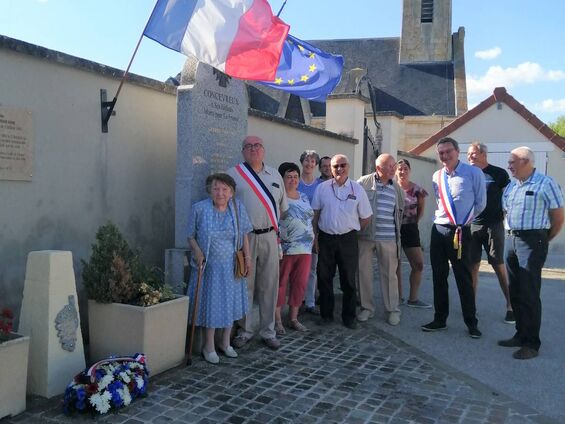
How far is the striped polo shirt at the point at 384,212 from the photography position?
5.88m

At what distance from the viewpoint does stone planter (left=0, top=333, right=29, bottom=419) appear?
315 centimetres

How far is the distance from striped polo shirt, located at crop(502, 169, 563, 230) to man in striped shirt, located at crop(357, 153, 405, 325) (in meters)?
1.32

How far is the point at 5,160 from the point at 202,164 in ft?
5.35

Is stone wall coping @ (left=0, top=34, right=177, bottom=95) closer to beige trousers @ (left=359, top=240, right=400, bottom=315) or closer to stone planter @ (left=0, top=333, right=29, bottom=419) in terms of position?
stone planter @ (left=0, top=333, right=29, bottom=419)

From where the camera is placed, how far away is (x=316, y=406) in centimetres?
363

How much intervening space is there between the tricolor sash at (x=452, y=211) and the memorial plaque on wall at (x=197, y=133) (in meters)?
2.31

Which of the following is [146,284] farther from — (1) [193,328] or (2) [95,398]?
(2) [95,398]

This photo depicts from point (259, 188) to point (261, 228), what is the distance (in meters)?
0.36

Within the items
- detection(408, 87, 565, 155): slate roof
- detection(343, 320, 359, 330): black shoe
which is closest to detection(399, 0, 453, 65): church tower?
detection(408, 87, 565, 155): slate roof

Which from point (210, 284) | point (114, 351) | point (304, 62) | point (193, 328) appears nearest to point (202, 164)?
point (210, 284)

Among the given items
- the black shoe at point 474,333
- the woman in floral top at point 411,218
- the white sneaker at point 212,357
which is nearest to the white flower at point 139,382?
the white sneaker at point 212,357

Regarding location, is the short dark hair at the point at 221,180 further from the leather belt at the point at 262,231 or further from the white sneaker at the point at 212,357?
the white sneaker at the point at 212,357

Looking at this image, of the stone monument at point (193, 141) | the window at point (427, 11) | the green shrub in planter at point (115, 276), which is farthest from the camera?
the window at point (427, 11)

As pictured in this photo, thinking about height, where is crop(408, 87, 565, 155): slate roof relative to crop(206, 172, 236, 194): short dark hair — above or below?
above
